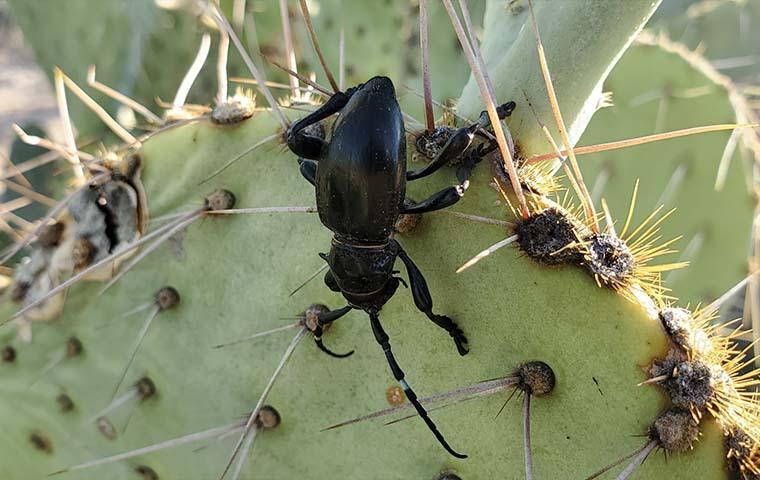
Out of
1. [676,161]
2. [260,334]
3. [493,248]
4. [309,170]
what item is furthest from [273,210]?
[676,161]

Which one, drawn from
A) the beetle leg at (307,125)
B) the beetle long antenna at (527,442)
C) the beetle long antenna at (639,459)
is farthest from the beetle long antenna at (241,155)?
the beetle long antenna at (639,459)

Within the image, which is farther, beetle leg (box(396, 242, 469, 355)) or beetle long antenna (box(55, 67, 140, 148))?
beetle long antenna (box(55, 67, 140, 148))

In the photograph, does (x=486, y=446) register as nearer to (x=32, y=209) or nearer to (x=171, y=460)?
(x=171, y=460)

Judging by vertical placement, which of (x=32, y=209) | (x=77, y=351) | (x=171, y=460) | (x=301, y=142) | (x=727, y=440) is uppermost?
(x=301, y=142)

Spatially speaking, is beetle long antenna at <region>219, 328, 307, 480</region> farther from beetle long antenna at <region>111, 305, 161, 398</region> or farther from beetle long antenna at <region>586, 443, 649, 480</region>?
beetle long antenna at <region>586, 443, 649, 480</region>

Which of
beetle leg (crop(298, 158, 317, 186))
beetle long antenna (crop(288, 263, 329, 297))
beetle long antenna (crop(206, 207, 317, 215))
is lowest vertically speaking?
beetle long antenna (crop(288, 263, 329, 297))

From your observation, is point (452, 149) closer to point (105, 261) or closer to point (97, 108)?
point (105, 261)

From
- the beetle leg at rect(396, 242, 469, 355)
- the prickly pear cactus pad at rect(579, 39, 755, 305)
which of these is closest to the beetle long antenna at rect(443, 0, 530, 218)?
the beetle leg at rect(396, 242, 469, 355)

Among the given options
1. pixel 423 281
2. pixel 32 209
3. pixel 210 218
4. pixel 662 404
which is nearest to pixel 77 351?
pixel 210 218

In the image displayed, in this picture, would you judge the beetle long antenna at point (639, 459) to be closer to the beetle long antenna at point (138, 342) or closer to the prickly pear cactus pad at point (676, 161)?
the beetle long antenna at point (138, 342)
